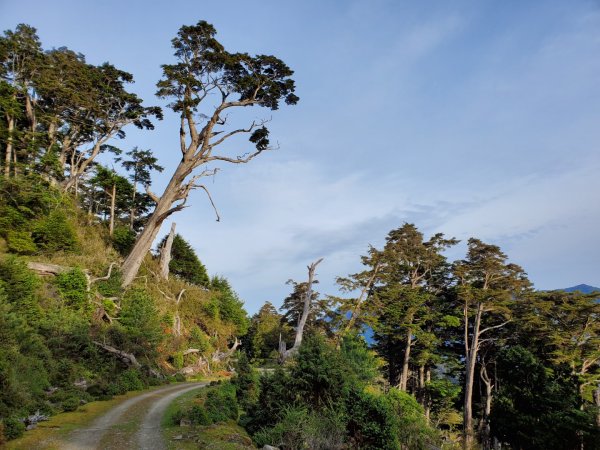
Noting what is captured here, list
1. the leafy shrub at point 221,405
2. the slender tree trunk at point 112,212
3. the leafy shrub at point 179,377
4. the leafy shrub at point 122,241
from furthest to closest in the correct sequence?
1. the slender tree trunk at point 112,212
2. the leafy shrub at point 122,241
3. the leafy shrub at point 179,377
4. the leafy shrub at point 221,405

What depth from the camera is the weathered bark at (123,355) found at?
68.0 ft

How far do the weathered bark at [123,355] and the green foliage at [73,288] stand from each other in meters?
3.20

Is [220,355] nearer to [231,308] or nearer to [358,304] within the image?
[231,308]

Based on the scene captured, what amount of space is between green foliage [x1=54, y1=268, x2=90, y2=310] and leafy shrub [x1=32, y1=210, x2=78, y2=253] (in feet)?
10.5

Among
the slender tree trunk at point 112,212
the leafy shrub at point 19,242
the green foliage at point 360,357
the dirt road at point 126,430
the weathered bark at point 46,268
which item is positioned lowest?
the dirt road at point 126,430

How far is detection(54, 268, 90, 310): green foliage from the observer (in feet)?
71.6

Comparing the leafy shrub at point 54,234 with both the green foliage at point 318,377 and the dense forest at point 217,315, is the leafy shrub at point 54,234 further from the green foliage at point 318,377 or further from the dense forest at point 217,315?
the green foliage at point 318,377

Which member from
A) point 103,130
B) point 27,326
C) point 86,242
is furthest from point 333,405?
point 103,130

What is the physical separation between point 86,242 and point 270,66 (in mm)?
20558

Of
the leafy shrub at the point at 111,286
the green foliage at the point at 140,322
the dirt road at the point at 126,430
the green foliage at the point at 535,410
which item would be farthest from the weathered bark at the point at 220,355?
the green foliage at the point at 535,410

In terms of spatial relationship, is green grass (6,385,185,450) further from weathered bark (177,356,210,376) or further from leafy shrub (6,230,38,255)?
weathered bark (177,356,210,376)

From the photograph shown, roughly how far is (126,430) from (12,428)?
3.30 m

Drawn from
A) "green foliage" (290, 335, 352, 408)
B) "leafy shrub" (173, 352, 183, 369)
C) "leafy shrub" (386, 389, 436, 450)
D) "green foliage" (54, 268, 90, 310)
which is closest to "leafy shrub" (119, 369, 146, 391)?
"green foliage" (54, 268, 90, 310)

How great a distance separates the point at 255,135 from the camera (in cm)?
2975
